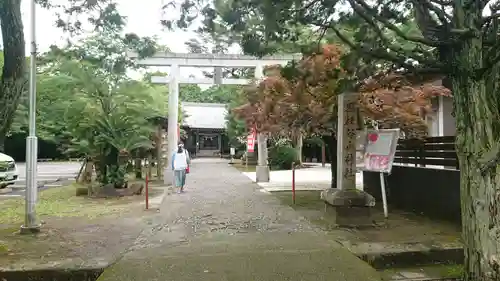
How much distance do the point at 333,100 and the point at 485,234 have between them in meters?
5.59

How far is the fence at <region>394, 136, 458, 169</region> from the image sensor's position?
330 inches

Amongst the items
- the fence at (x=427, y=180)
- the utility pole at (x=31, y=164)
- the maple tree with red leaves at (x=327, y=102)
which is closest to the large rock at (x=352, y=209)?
the fence at (x=427, y=180)

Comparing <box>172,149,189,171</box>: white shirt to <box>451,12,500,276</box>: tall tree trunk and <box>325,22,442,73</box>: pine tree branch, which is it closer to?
<box>325,22,442,73</box>: pine tree branch

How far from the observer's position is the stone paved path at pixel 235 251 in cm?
508

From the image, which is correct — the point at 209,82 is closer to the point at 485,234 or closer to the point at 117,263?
the point at 117,263

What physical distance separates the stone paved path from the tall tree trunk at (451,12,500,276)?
1.22m

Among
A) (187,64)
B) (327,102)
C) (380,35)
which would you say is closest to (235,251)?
(380,35)

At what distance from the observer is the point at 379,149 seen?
29.1 feet

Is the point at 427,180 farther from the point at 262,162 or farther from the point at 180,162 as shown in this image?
the point at 262,162

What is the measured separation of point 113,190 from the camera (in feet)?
42.9

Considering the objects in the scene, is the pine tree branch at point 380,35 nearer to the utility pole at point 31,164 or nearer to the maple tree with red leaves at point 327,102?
the maple tree with red leaves at point 327,102

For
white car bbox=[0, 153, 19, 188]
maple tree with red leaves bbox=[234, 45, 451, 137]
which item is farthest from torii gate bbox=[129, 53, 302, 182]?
maple tree with red leaves bbox=[234, 45, 451, 137]

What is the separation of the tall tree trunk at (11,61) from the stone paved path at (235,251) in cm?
264

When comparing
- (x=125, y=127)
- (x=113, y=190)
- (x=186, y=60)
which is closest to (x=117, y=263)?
(x=113, y=190)
